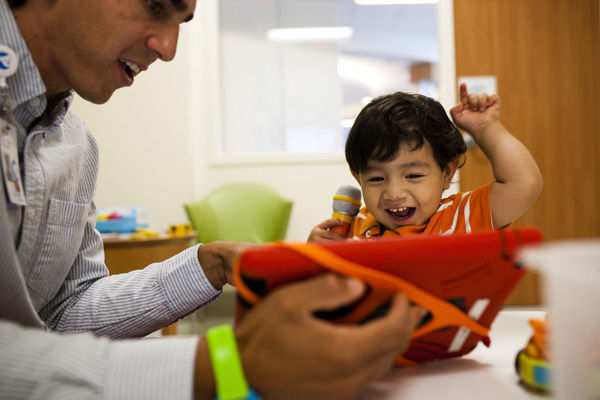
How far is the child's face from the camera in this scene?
3.84 ft

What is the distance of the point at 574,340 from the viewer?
387 mm

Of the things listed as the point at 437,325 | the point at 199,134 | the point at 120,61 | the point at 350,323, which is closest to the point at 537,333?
the point at 437,325

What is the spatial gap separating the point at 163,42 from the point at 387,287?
0.72 m

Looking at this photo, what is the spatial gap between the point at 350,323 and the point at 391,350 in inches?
2.0

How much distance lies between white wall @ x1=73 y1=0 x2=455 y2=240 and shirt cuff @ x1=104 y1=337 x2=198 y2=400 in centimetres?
244

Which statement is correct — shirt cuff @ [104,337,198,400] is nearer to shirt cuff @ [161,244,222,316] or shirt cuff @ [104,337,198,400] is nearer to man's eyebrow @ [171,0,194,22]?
shirt cuff @ [161,244,222,316]

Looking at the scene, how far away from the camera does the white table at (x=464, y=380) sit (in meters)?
0.50

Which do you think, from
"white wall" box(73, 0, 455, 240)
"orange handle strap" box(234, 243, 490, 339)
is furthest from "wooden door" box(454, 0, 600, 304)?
"orange handle strap" box(234, 243, 490, 339)

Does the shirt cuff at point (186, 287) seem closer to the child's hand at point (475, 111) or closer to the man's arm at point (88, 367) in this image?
the man's arm at point (88, 367)

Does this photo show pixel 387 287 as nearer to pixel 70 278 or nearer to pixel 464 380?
pixel 464 380

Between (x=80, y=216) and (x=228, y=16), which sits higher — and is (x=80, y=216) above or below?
below

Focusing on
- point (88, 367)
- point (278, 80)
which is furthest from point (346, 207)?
point (278, 80)

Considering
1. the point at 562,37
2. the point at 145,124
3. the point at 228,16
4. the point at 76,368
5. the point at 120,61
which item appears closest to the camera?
the point at 76,368

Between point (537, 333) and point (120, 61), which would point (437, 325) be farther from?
point (120, 61)
